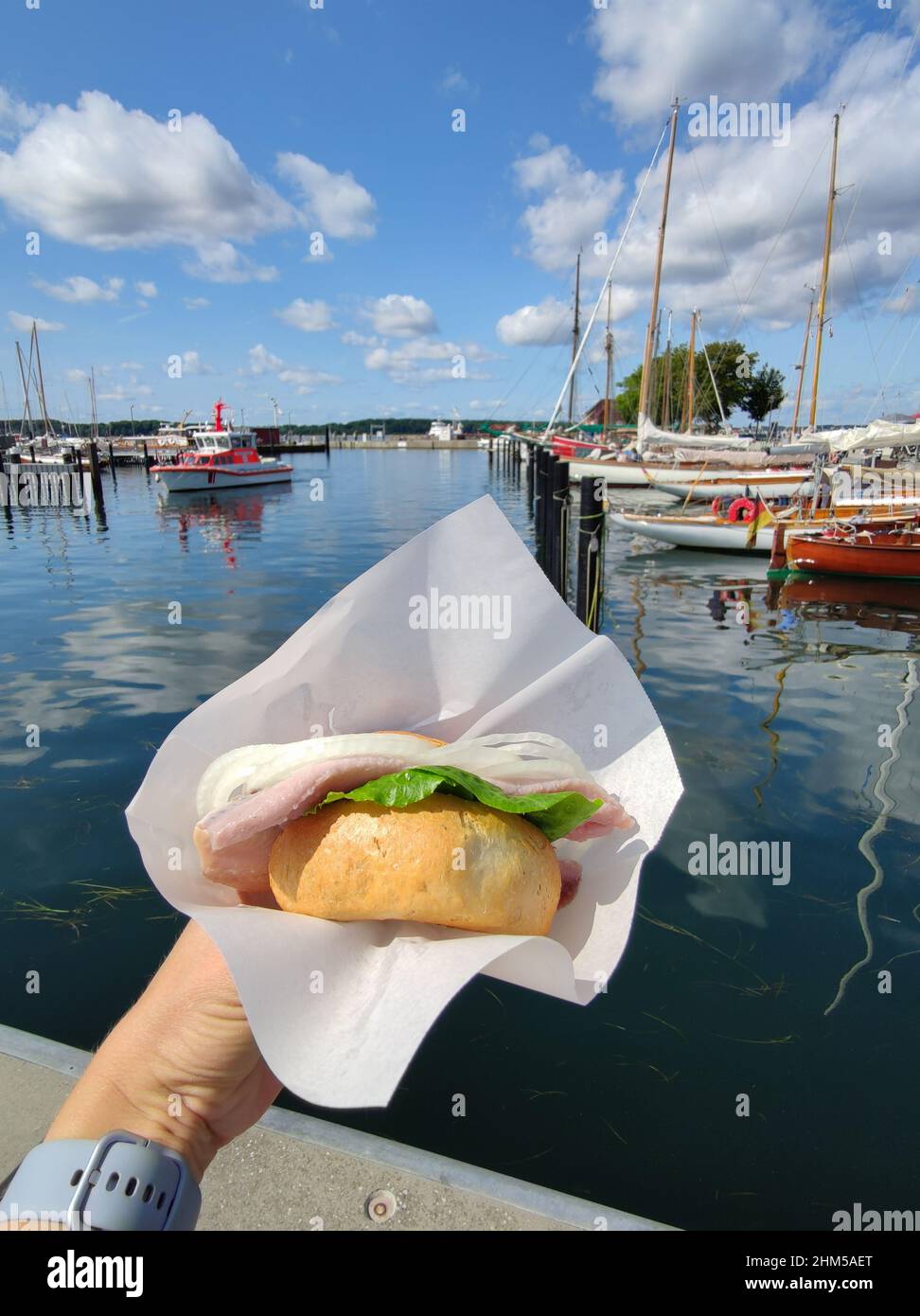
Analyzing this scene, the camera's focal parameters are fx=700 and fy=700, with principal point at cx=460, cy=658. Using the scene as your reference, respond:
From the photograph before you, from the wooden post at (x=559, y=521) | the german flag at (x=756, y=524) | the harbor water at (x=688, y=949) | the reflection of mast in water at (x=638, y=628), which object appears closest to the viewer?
the harbor water at (x=688, y=949)

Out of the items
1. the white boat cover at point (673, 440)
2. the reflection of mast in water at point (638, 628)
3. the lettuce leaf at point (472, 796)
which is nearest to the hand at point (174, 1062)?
the lettuce leaf at point (472, 796)

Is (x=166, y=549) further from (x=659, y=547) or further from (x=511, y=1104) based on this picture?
(x=511, y=1104)

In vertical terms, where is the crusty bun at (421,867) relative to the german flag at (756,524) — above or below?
above

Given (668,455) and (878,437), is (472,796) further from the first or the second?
(668,455)

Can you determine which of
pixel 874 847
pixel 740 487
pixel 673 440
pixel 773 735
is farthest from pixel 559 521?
pixel 673 440

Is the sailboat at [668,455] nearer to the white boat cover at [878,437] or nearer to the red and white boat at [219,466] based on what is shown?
the white boat cover at [878,437]

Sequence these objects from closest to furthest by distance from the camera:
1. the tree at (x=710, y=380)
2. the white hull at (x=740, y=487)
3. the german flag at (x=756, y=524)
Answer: the german flag at (x=756, y=524), the white hull at (x=740, y=487), the tree at (x=710, y=380)

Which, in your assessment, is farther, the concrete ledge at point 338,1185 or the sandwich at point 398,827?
the concrete ledge at point 338,1185

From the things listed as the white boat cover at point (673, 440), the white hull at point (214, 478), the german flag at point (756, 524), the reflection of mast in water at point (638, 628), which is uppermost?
the white boat cover at point (673, 440)
